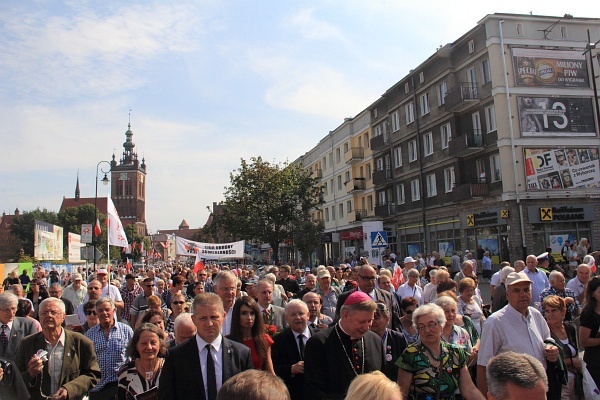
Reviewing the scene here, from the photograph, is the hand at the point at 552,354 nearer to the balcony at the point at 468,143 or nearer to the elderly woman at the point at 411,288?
the elderly woman at the point at 411,288

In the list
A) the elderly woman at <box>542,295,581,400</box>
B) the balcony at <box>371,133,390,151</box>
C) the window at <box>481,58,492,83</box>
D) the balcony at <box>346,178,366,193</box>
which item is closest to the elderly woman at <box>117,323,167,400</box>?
the elderly woman at <box>542,295,581,400</box>

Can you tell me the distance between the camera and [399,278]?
49.3ft

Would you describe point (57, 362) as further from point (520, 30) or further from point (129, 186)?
point (129, 186)

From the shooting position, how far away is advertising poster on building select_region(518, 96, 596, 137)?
30.0 meters

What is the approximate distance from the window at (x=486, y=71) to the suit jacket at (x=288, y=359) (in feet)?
92.7

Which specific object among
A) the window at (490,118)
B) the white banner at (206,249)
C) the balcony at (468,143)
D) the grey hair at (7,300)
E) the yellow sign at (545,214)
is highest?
the window at (490,118)

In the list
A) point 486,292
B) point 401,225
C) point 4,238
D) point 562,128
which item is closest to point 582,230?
point 562,128

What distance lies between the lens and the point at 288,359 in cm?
572

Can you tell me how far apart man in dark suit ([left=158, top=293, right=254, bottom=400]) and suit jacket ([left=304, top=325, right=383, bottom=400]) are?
21.6 inches

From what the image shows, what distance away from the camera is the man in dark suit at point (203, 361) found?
4.11 metres

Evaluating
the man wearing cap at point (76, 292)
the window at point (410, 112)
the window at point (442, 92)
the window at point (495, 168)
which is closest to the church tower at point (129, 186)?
the window at point (410, 112)

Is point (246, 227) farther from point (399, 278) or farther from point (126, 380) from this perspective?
point (126, 380)

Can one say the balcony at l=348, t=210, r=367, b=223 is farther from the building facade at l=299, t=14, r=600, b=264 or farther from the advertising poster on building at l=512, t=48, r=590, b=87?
the advertising poster on building at l=512, t=48, r=590, b=87

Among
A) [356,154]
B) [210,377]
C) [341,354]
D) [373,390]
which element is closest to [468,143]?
[356,154]
